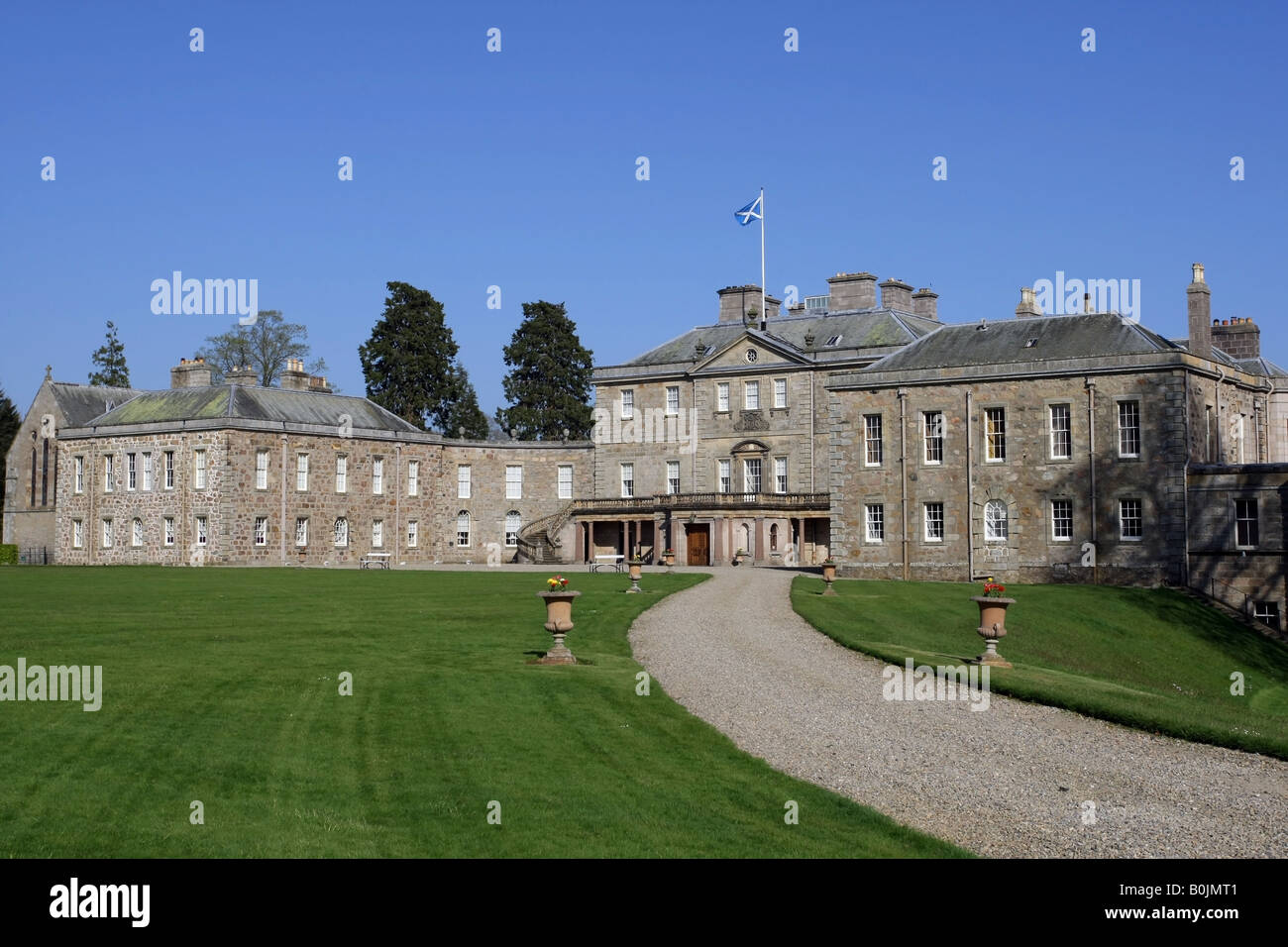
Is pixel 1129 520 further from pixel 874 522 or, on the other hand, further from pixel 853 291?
pixel 853 291

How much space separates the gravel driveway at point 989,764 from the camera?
42.3ft

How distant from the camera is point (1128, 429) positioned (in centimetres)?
4688

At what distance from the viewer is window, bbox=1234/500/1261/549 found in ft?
147

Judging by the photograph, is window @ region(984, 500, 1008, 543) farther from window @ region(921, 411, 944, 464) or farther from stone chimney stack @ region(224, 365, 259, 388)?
stone chimney stack @ region(224, 365, 259, 388)

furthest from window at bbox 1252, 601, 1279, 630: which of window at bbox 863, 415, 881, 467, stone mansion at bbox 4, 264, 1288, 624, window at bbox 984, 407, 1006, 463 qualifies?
window at bbox 863, 415, 881, 467

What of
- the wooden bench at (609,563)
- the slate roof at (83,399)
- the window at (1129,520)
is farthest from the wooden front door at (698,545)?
the slate roof at (83,399)

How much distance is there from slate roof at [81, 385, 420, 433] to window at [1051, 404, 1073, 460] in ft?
111

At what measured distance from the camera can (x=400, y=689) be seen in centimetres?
1983

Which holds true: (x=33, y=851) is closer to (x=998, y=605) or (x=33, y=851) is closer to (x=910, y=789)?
(x=910, y=789)

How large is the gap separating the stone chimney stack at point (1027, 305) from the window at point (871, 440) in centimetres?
1159

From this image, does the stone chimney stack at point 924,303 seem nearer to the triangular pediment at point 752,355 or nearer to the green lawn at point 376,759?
the triangular pediment at point 752,355
